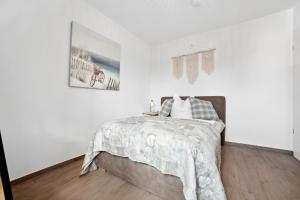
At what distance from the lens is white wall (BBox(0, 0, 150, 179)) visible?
1470mm

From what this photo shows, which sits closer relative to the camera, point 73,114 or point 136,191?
point 136,191

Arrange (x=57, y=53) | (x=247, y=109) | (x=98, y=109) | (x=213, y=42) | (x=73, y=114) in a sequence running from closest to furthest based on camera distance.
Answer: (x=57, y=53) < (x=73, y=114) < (x=98, y=109) < (x=247, y=109) < (x=213, y=42)

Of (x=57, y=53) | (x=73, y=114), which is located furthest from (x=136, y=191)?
(x=57, y=53)

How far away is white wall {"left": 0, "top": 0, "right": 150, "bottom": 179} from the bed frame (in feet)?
2.26

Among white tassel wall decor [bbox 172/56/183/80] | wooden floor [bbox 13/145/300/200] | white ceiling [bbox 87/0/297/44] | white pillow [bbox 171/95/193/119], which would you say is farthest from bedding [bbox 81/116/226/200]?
white tassel wall decor [bbox 172/56/183/80]

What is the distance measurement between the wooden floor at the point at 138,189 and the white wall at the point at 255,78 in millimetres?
684

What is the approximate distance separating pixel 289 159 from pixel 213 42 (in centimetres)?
254

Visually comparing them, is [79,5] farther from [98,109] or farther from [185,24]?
[185,24]

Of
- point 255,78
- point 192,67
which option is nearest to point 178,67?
point 192,67

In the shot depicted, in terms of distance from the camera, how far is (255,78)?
2.63 meters

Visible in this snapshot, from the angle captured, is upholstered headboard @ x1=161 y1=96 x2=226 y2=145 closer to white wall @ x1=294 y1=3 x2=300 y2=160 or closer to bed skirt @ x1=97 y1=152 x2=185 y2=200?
white wall @ x1=294 y1=3 x2=300 y2=160

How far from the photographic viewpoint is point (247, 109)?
270 cm

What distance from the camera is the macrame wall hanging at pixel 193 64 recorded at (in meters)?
3.09

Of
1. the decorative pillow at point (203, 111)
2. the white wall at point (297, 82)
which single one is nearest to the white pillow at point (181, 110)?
the decorative pillow at point (203, 111)
